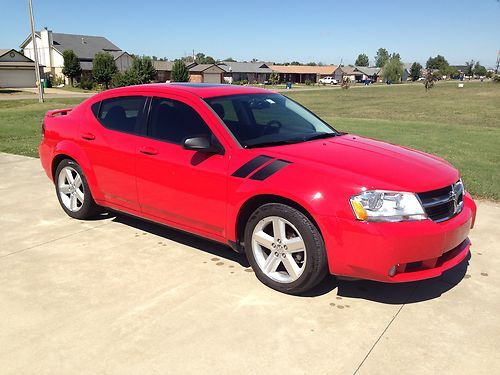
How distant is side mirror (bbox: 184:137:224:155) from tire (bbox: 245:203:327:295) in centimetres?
63

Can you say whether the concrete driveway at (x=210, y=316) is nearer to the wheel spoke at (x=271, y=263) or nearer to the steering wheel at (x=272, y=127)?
the wheel spoke at (x=271, y=263)

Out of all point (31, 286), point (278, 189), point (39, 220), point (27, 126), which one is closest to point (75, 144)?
point (39, 220)

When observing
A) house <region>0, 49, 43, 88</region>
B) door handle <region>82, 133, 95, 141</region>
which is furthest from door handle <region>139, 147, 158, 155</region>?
house <region>0, 49, 43, 88</region>

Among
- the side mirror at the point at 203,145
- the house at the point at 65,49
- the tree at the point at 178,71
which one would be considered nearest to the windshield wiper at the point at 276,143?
the side mirror at the point at 203,145

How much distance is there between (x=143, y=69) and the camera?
6134 cm

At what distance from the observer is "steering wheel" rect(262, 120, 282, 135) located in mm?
4159

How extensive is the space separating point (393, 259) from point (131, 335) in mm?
1826

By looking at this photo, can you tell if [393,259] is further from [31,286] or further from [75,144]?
[75,144]

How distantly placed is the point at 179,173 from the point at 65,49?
3393 inches

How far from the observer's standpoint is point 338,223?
3215mm

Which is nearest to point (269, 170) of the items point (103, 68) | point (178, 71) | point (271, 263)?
point (271, 263)

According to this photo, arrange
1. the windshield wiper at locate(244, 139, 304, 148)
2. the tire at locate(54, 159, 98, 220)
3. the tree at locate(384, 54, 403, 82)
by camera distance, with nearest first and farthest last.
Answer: the windshield wiper at locate(244, 139, 304, 148) → the tire at locate(54, 159, 98, 220) → the tree at locate(384, 54, 403, 82)

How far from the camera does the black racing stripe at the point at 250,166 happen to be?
365 centimetres

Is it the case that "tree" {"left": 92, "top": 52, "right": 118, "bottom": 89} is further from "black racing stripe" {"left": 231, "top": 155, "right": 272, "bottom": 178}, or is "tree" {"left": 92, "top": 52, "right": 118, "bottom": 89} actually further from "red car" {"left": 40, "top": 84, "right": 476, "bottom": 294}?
"black racing stripe" {"left": 231, "top": 155, "right": 272, "bottom": 178}
